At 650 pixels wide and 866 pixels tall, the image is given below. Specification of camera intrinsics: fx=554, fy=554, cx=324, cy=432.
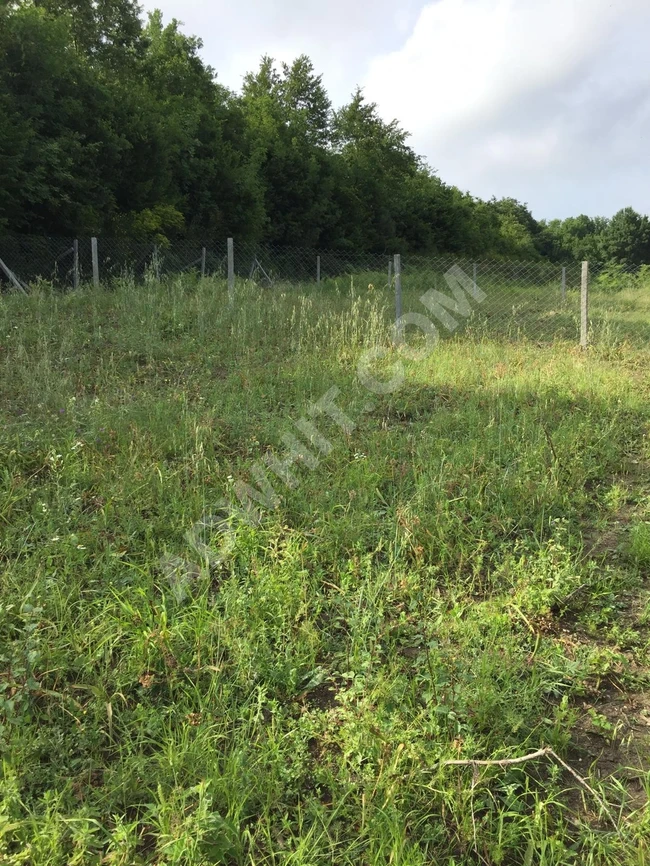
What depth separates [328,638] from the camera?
207 centimetres

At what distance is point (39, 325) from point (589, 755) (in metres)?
6.26

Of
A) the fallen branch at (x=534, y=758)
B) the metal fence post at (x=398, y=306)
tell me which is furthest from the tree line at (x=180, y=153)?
the fallen branch at (x=534, y=758)

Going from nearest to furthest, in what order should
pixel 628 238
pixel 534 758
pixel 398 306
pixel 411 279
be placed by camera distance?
pixel 534 758 < pixel 398 306 < pixel 411 279 < pixel 628 238

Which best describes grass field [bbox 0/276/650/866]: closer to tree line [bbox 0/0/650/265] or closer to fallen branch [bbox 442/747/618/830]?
fallen branch [bbox 442/747/618/830]

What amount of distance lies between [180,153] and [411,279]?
7231 mm

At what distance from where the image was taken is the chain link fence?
7.88m

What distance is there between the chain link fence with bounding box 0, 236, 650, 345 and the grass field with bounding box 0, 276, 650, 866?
3806 mm

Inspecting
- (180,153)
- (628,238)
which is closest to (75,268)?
(180,153)

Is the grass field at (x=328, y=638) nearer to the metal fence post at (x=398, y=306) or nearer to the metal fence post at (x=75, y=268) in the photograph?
the metal fence post at (x=398, y=306)

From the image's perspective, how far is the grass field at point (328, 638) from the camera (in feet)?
4.70

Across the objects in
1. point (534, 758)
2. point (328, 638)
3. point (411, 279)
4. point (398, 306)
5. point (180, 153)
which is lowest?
point (534, 758)

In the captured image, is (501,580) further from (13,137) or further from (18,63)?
(18,63)

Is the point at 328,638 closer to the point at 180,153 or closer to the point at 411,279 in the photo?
the point at 411,279

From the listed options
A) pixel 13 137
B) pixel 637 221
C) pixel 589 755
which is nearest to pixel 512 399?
pixel 589 755
